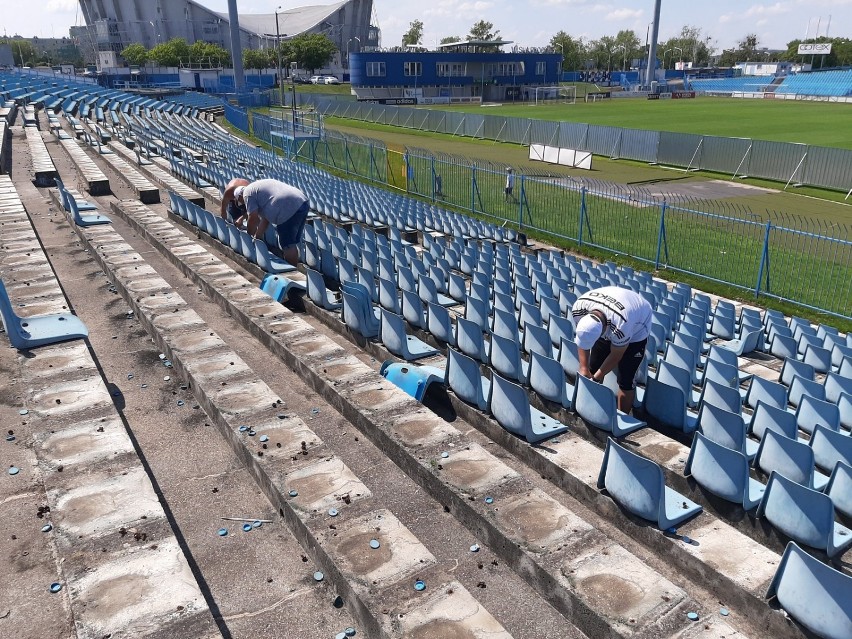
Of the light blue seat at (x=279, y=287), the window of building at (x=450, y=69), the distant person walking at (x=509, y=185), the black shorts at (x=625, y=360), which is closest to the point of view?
the black shorts at (x=625, y=360)

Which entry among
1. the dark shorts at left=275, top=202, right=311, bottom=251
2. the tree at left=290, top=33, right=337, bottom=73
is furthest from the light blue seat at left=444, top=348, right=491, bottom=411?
the tree at left=290, top=33, right=337, bottom=73

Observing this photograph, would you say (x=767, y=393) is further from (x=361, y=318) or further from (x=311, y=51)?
(x=311, y=51)

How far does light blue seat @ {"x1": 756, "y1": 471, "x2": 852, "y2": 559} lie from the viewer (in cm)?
454

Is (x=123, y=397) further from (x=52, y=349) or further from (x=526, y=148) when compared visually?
(x=526, y=148)

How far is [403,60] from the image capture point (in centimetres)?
8450

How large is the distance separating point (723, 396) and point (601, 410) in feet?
4.67

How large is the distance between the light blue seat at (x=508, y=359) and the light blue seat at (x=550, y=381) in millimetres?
205

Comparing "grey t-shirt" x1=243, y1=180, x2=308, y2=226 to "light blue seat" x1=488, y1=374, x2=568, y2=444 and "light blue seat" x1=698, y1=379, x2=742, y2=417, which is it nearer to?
"light blue seat" x1=488, y1=374, x2=568, y2=444

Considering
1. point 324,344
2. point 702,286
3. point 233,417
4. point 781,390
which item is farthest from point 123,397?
point 702,286

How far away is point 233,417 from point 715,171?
103 feet

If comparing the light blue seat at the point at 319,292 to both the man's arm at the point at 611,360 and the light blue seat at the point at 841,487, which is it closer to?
the man's arm at the point at 611,360

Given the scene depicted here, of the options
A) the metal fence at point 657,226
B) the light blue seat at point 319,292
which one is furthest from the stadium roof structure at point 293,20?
the light blue seat at point 319,292

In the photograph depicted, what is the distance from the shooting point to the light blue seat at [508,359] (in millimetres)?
7367

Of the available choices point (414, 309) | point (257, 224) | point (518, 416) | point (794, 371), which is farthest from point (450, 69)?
point (518, 416)
